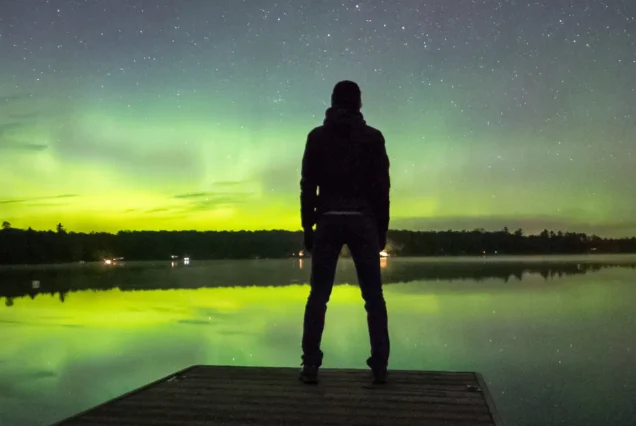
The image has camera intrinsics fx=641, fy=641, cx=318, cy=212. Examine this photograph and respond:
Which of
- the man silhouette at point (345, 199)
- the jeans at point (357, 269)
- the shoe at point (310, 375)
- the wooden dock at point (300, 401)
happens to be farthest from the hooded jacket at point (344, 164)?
the wooden dock at point (300, 401)

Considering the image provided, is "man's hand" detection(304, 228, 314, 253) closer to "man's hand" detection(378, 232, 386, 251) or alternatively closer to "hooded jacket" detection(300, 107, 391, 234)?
"hooded jacket" detection(300, 107, 391, 234)

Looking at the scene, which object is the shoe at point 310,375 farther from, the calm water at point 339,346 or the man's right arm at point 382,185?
the calm water at point 339,346

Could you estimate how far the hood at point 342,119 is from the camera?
5.54 meters

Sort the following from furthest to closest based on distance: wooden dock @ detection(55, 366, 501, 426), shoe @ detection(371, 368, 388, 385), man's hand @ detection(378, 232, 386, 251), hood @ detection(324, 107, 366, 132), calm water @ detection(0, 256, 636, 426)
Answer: calm water @ detection(0, 256, 636, 426) → man's hand @ detection(378, 232, 386, 251) → shoe @ detection(371, 368, 388, 385) → hood @ detection(324, 107, 366, 132) → wooden dock @ detection(55, 366, 501, 426)

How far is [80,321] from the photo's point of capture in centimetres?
2583

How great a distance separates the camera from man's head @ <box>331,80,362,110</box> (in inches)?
220

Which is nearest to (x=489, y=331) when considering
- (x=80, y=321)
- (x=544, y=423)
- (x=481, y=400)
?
(x=544, y=423)

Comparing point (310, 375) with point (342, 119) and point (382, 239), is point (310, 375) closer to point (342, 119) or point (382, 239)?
point (382, 239)

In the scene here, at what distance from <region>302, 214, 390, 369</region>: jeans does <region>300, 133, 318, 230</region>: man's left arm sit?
0.11m

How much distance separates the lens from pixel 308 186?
562cm

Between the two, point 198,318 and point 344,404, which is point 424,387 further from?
point 198,318

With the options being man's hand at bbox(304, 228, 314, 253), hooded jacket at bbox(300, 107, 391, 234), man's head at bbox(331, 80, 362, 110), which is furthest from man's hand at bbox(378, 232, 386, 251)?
man's head at bbox(331, 80, 362, 110)

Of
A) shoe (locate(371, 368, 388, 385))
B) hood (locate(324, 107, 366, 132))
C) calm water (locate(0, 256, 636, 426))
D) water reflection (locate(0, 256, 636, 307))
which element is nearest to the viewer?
hood (locate(324, 107, 366, 132))

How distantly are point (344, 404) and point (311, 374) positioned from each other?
829 millimetres
